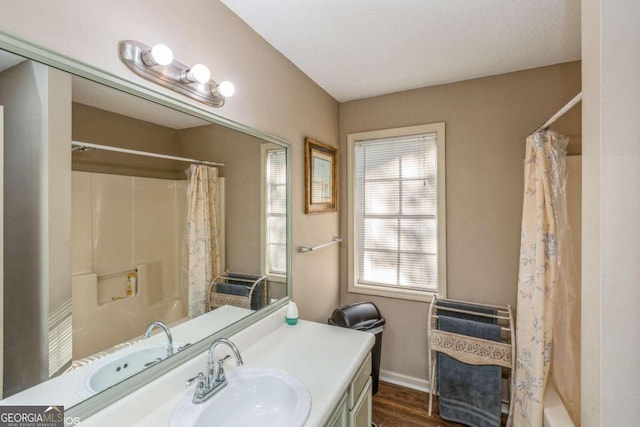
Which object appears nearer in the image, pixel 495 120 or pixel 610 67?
pixel 610 67

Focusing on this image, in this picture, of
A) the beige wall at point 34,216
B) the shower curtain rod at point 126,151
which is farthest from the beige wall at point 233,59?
the shower curtain rod at point 126,151

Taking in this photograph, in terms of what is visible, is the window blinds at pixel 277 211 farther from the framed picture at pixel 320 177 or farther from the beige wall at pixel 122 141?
the beige wall at pixel 122 141

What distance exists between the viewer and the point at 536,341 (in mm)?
1665

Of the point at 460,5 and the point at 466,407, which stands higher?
the point at 460,5

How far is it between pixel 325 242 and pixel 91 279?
1651 mm

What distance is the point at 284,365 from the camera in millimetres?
1259

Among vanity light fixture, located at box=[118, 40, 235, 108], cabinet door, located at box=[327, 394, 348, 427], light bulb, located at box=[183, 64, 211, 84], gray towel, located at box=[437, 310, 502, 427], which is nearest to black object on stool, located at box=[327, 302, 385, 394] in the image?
gray towel, located at box=[437, 310, 502, 427]

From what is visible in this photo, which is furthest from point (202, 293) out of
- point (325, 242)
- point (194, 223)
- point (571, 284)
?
point (571, 284)

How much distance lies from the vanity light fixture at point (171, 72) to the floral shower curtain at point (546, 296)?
1825mm

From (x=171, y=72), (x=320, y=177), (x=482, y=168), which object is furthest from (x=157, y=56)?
(x=482, y=168)

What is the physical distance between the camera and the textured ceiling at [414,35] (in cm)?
141

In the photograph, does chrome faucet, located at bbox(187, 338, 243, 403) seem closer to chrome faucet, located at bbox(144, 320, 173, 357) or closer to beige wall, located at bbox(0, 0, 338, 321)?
chrome faucet, located at bbox(144, 320, 173, 357)

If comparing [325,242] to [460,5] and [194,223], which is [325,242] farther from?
[460,5]

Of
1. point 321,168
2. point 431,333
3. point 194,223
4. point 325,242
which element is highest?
point 321,168
